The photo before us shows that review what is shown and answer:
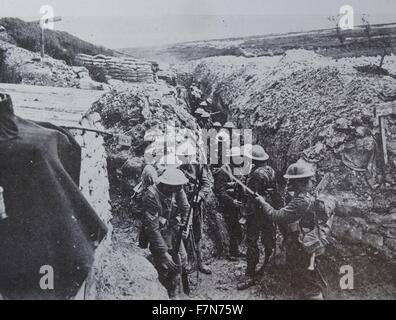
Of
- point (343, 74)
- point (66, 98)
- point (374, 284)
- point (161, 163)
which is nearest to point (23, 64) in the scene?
point (66, 98)

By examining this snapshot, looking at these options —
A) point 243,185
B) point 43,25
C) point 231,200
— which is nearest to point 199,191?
point 231,200

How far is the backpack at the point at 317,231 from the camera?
5.11 meters

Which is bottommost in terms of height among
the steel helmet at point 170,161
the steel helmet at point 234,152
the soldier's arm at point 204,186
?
the soldier's arm at point 204,186

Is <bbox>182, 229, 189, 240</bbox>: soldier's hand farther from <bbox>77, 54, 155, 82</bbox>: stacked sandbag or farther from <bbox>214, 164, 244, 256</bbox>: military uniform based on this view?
<bbox>77, 54, 155, 82</bbox>: stacked sandbag

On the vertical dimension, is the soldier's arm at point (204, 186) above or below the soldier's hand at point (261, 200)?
above

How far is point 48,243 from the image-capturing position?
4820mm

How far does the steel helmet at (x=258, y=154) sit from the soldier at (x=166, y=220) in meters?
0.90

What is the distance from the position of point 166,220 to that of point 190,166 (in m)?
0.81

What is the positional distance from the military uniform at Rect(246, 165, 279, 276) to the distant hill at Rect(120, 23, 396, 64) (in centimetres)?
230

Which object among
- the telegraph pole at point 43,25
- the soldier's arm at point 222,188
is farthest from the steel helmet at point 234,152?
the telegraph pole at point 43,25

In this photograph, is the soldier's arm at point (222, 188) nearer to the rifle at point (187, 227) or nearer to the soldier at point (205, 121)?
the rifle at point (187, 227)

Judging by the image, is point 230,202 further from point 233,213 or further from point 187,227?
point 187,227

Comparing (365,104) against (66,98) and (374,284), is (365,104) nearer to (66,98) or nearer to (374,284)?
(374,284)

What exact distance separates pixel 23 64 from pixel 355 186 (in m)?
4.89
